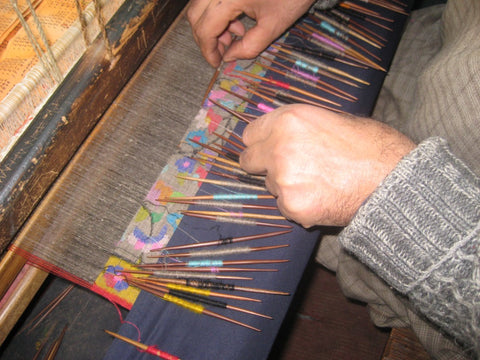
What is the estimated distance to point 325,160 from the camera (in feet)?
3.61

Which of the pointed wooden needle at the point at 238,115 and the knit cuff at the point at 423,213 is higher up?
the pointed wooden needle at the point at 238,115

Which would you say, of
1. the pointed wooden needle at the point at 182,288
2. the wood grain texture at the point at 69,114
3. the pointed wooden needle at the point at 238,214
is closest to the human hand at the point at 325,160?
the pointed wooden needle at the point at 238,214

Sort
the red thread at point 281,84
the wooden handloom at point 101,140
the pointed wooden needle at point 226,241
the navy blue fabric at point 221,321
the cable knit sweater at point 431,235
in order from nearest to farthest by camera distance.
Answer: the cable knit sweater at point 431,235, the wooden handloom at point 101,140, the navy blue fabric at point 221,321, the pointed wooden needle at point 226,241, the red thread at point 281,84

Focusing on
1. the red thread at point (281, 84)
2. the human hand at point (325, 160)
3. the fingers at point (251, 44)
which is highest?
the fingers at point (251, 44)

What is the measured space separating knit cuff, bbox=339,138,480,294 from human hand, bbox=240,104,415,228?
15 cm

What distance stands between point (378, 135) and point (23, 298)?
138 cm

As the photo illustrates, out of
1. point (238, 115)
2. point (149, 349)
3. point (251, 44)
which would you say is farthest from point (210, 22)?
point (149, 349)

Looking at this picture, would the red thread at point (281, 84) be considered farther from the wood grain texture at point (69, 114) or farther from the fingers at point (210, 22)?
the wood grain texture at point (69, 114)

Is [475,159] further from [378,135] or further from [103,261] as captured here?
[103,261]

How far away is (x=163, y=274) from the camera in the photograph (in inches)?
47.1

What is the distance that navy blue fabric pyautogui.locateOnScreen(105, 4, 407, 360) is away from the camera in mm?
1117

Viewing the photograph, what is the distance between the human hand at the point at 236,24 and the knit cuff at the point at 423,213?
34.6 inches

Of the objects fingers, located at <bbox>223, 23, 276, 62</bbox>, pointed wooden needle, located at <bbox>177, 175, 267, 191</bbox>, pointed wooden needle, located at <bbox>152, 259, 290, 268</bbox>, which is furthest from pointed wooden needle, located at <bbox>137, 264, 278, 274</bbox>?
fingers, located at <bbox>223, 23, 276, 62</bbox>

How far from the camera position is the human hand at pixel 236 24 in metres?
1.39
